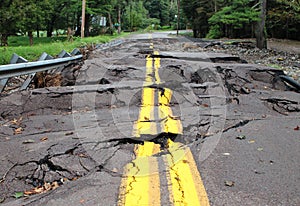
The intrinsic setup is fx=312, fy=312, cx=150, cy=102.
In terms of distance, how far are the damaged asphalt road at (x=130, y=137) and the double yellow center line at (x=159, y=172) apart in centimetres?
6

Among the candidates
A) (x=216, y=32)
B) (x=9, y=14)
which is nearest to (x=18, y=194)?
(x=9, y=14)

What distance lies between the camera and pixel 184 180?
2727 millimetres

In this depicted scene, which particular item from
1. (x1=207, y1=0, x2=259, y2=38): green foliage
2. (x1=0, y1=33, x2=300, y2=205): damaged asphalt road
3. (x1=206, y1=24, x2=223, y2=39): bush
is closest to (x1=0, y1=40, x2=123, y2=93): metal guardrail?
(x1=0, y1=33, x2=300, y2=205): damaged asphalt road

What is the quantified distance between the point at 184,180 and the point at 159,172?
0.26 m

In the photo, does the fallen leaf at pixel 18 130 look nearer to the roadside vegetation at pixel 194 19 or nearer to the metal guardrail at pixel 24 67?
the metal guardrail at pixel 24 67

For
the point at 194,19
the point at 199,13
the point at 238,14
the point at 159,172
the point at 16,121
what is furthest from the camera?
the point at 194,19

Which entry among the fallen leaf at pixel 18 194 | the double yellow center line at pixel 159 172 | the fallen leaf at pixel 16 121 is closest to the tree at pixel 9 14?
the fallen leaf at pixel 16 121

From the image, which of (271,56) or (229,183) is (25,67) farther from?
(271,56)

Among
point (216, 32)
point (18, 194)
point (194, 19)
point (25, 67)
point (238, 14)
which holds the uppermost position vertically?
point (194, 19)

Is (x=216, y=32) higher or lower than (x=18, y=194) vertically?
higher

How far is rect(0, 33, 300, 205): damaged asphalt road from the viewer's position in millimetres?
2582

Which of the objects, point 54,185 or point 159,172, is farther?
point 159,172

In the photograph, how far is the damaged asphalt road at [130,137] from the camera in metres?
2.58

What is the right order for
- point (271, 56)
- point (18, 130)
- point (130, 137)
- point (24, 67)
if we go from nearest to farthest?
point (130, 137), point (18, 130), point (24, 67), point (271, 56)
